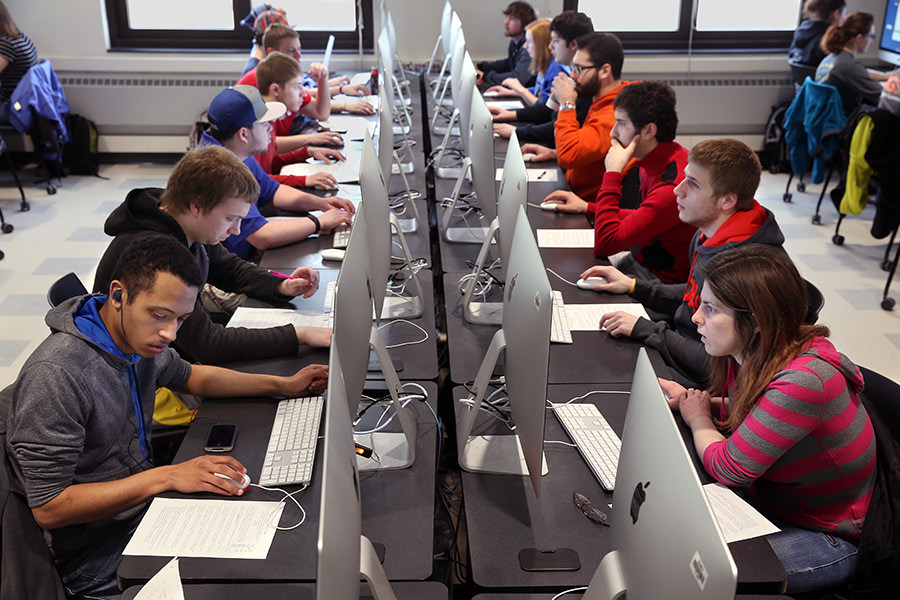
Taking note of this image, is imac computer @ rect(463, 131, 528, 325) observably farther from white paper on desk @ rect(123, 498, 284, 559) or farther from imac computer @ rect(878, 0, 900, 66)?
imac computer @ rect(878, 0, 900, 66)

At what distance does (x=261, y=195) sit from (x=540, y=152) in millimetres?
1552

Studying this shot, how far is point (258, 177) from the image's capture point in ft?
10.7

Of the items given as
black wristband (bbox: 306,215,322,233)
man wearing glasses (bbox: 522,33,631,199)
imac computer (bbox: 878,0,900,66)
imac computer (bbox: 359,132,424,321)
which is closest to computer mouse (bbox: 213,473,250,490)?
imac computer (bbox: 359,132,424,321)

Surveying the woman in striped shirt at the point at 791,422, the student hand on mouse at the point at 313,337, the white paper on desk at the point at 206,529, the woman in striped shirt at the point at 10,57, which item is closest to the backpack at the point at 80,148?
the woman in striped shirt at the point at 10,57

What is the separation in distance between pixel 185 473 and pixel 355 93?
4161mm

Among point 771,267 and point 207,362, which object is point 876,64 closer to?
point 771,267

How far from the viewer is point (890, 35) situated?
6.27m

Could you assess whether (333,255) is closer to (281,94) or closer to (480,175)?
(480,175)

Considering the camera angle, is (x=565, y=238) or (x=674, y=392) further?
(x=565, y=238)

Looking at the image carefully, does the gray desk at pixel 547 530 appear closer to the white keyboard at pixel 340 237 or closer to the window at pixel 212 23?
the white keyboard at pixel 340 237

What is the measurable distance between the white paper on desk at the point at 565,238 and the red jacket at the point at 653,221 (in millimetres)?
124

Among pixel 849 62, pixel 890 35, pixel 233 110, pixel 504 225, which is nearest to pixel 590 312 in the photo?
pixel 504 225

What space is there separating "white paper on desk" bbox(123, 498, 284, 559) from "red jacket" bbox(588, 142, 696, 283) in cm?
172

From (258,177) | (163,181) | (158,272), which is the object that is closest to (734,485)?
A: (158,272)
